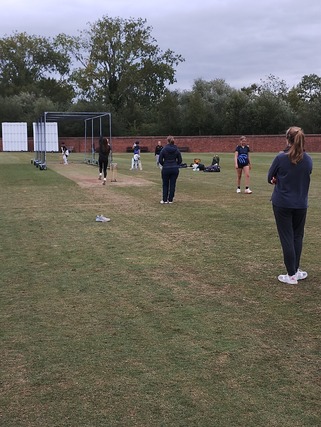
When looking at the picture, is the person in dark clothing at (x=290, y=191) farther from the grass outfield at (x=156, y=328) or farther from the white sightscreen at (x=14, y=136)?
the white sightscreen at (x=14, y=136)

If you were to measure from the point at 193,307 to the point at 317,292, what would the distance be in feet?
5.01

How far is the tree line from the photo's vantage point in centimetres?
6397

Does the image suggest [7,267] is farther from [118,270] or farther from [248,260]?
[248,260]

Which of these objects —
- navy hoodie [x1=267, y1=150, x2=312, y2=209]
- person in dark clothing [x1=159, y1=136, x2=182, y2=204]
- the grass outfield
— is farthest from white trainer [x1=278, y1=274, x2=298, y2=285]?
person in dark clothing [x1=159, y1=136, x2=182, y2=204]

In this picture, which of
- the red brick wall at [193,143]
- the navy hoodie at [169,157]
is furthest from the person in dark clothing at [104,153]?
the red brick wall at [193,143]

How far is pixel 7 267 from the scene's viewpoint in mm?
7320

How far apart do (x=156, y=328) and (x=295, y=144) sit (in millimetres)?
2680

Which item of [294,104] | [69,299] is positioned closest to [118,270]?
[69,299]

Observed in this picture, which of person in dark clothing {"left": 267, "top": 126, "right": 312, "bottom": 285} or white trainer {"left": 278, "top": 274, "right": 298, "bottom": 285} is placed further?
white trainer {"left": 278, "top": 274, "right": 298, "bottom": 285}

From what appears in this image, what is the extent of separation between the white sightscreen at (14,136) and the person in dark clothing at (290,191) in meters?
41.8

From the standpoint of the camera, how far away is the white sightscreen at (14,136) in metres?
46.0

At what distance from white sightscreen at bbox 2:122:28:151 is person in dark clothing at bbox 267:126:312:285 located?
137 ft

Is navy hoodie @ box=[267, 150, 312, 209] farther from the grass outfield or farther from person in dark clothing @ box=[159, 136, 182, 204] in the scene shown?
person in dark clothing @ box=[159, 136, 182, 204]

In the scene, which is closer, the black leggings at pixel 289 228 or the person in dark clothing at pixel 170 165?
the black leggings at pixel 289 228
